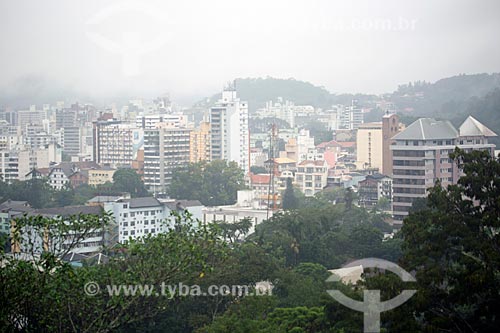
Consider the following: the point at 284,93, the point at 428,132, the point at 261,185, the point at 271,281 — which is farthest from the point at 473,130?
the point at 284,93

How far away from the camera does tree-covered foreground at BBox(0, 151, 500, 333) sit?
12.0ft

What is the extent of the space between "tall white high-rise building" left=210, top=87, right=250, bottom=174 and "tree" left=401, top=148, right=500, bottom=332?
12.8 meters

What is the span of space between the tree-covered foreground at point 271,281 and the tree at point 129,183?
877 cm

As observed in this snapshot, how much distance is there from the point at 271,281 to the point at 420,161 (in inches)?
198

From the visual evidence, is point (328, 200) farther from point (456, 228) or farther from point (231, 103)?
point (456, 228)

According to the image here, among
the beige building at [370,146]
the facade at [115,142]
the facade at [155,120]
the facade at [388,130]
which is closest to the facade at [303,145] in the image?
the beige building at [370,146]

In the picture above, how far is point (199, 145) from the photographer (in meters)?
17.6

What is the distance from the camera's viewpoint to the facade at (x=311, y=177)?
16.2 metres

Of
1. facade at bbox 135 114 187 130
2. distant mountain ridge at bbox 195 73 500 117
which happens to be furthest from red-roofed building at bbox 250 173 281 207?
distant mountain ridge at bbox 195 73 500 117

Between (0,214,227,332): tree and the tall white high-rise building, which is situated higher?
the tall white high-rise building

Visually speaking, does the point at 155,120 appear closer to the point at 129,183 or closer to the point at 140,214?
the point at 129,183

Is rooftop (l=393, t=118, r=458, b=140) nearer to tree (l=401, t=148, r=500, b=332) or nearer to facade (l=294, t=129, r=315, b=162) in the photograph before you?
tree (l=401, t=148, r=500, b=332)

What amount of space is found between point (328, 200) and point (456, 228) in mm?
10301

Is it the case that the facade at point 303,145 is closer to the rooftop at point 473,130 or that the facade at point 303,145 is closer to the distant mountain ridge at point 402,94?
the distant mountain ridge at point 402,94
